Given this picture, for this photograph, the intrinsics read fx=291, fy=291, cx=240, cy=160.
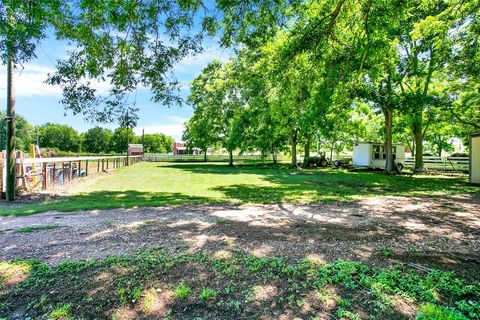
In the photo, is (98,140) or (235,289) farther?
(98,140)

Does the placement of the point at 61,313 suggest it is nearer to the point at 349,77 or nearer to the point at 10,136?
the point at 10,136

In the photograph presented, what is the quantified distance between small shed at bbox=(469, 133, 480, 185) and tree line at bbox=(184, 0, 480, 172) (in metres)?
3.08

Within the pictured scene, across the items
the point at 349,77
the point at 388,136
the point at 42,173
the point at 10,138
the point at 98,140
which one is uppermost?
the point at 98,140

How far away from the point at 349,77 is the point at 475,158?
8834 mm

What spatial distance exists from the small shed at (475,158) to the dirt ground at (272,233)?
8.87 m

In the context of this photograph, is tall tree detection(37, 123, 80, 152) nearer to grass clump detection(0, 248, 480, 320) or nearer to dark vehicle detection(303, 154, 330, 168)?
dark vehicle detection(303, 154, 330, 168)

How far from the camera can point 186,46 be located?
733cm

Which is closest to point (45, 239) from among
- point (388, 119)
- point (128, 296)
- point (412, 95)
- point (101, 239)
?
point (101, 239)

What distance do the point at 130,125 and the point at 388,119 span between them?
1832 centimetres

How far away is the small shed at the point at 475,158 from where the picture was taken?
13938mm

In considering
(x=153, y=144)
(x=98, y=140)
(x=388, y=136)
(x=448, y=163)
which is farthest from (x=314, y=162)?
(x=153, y=144)

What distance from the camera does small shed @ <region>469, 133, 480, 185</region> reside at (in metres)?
13.9

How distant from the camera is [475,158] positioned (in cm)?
1408

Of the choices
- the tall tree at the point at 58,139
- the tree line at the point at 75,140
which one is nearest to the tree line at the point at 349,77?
the tree line at the point at 75,140
